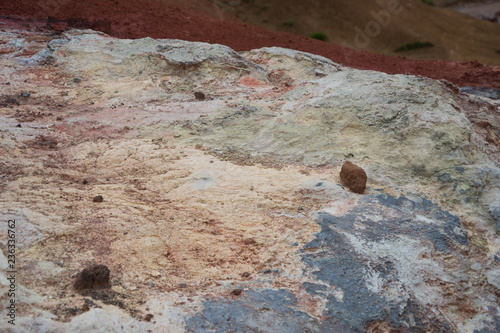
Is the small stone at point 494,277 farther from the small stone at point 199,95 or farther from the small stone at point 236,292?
the small stone at point 199,95

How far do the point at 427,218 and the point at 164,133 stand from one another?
3091mm

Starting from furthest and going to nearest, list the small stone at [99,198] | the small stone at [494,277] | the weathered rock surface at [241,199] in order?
the small stone at [99,198], the small stone at [494,277], the weathered rock surface at [241,199]

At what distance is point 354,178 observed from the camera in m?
4.31

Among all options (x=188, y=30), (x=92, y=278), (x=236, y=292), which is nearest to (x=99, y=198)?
(x=92, y=278)

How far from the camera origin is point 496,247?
4023mm

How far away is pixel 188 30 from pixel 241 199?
7.88 meters

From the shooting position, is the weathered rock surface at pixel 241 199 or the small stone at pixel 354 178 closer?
the weathered rock surface at pixel 241 199

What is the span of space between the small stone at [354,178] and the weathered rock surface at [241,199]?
0.12 m

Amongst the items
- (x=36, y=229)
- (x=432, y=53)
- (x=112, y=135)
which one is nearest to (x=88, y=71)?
(x=112, y=135)

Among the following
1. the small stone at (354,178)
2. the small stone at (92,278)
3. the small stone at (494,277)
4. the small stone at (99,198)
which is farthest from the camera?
the small stone at (354,178)

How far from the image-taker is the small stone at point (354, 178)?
4297 mm

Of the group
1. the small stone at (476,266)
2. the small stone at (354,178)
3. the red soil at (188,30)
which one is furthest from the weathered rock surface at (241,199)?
the red soil at (188,30)

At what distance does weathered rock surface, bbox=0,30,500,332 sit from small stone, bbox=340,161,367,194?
12 cm

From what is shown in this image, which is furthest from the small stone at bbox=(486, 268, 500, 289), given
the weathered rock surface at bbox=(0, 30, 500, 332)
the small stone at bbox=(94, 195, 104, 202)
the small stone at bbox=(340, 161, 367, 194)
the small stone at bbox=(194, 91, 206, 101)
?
the small stone at bbox=(194, 91, 206, 101)
